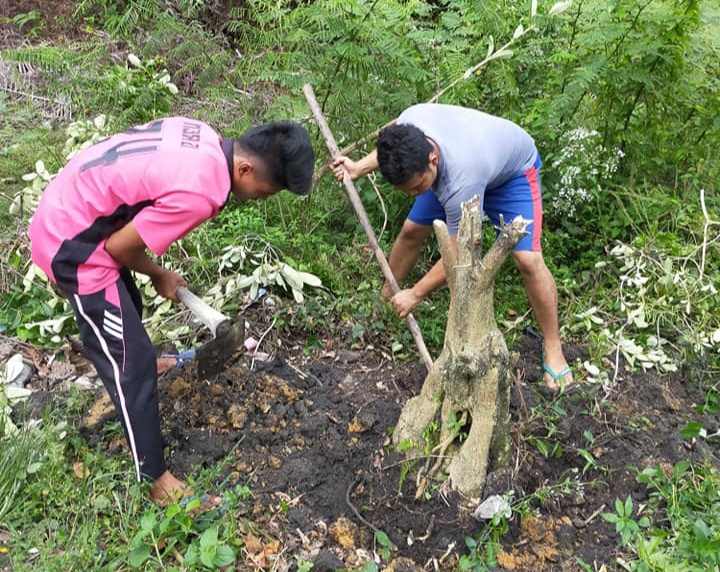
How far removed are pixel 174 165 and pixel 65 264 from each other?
0.54 m

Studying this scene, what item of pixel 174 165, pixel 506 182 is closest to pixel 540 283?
pixel 506 182

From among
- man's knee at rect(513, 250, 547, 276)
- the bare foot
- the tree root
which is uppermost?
man's knee at rect(513, 250, 547, 276)

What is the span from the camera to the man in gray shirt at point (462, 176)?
2.78 meters

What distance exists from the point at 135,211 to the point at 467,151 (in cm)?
149

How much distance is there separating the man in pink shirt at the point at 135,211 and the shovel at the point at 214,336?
312mm

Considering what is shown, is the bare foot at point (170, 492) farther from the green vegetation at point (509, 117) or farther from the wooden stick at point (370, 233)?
the wooden stick at point (370, 233)

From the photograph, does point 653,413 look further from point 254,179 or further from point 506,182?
point 254,179

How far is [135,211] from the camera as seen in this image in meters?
2.30

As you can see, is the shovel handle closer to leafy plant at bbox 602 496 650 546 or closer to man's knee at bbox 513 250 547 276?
man's knee at bbox 513 250 547 276

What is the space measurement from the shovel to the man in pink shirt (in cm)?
31

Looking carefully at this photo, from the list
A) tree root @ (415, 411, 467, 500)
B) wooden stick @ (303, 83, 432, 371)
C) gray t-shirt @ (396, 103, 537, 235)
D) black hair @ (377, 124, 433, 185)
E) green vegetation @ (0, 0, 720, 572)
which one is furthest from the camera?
green vegetation @ (0, 0, 720, 572)

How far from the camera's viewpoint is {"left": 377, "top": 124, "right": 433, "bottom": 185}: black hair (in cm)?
272

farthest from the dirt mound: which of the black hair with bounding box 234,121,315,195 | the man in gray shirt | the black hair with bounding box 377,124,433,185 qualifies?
the black hair with bounding box 234,121,315,195

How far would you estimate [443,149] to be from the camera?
2902 millimetres
